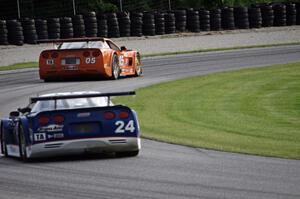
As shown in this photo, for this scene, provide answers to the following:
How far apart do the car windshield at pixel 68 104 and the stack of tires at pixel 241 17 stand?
92.3 feet

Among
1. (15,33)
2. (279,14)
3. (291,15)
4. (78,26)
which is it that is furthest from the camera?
(291,15)

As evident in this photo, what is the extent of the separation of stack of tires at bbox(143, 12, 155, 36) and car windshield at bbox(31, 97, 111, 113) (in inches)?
992

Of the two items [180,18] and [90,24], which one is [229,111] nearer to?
[90,24]

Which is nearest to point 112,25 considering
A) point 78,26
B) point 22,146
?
point 78,26

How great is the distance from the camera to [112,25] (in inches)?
1435

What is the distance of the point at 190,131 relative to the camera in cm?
1477

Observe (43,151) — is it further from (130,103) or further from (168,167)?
(130,103)

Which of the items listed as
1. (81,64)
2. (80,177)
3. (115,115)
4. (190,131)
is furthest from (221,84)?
(80,177)

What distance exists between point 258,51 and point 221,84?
12.5m

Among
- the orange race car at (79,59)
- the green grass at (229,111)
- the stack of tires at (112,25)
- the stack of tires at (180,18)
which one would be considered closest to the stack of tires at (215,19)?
the stack of tires at (180,18)

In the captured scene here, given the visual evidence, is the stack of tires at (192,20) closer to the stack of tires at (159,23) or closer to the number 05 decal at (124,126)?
the stack of tires at (159,23)

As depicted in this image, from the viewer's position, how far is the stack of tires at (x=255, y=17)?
4050 centimetres

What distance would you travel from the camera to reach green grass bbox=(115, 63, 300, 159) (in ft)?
43.6

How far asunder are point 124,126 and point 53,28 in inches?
927
